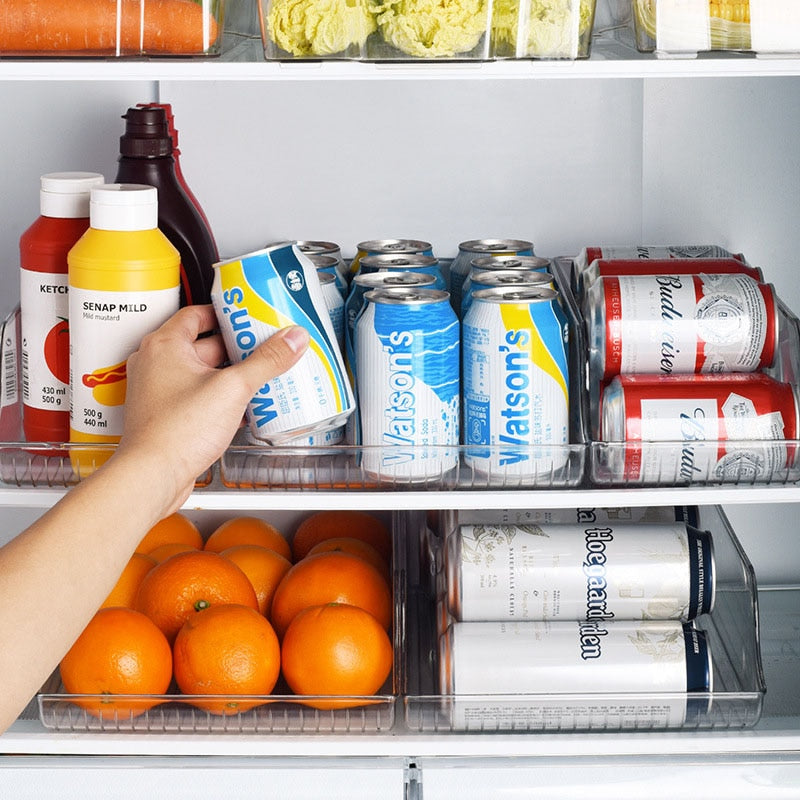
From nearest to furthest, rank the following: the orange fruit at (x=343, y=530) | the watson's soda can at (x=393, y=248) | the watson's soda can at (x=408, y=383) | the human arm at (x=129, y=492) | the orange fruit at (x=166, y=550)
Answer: the human arm at (x=129, y=492) → the watson's soda can at (x=408, y=383) → the watson's soda can at (x=393, y=248) → the orange fruit at (x=166, y=550) → the orange fruit at (x=343, y=530)

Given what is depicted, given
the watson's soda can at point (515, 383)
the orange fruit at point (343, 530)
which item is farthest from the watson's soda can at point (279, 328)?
the orange fruit at point (343, 530)

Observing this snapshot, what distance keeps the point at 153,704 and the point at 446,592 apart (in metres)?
0.37

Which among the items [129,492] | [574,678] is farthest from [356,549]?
[129,492]

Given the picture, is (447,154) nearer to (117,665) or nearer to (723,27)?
(723,27)

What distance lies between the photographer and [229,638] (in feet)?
4.12

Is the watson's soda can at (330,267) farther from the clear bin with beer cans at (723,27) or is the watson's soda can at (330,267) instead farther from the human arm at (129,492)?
the clear bin with beer cans at (723,27)

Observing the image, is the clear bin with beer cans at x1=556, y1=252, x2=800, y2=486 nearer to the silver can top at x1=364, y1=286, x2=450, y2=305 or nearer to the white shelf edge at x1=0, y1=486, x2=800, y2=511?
the white shelf edge at x1=0, y1=486, x2=800, y2=511

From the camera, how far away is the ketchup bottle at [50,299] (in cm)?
120

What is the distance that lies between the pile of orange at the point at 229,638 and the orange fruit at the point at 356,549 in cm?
8

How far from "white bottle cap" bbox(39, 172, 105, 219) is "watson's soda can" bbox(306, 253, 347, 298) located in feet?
0.85

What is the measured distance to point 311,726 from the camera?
128 cm

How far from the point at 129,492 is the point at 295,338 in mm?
229

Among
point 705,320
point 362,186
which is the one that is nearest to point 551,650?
point 705,320

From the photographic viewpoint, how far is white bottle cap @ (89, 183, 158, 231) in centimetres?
112
